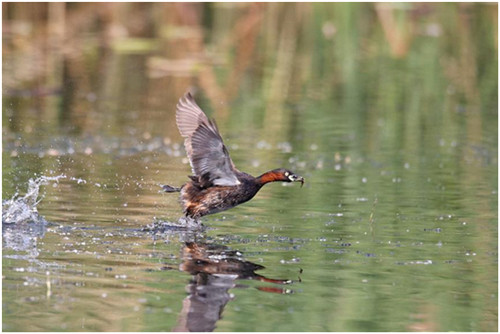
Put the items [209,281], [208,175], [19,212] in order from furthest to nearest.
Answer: [208,175], [19,212], [209,281]

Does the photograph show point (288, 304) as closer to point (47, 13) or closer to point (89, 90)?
point (89, 90)

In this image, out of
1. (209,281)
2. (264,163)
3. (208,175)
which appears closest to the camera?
(209,281)

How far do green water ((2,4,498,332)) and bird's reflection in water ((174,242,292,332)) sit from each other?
0.09ft

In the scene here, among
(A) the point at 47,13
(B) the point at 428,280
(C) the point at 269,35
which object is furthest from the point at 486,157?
(A) the point at 47,13

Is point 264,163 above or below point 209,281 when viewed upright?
above

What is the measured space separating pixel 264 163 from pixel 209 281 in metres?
5.06

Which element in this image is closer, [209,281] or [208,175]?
[209,281]

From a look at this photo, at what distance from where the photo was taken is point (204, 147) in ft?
29.5

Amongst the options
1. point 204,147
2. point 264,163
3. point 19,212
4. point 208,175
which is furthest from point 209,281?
point 264,163

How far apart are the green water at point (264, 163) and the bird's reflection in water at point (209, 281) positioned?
3 cm

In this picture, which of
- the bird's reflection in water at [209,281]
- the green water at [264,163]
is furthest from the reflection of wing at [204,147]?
the bird's reflection in water at [209,281]

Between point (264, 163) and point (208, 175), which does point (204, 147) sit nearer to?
point (208, 175)

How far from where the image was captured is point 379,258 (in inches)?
311

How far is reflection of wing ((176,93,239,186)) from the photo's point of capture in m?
8.93
